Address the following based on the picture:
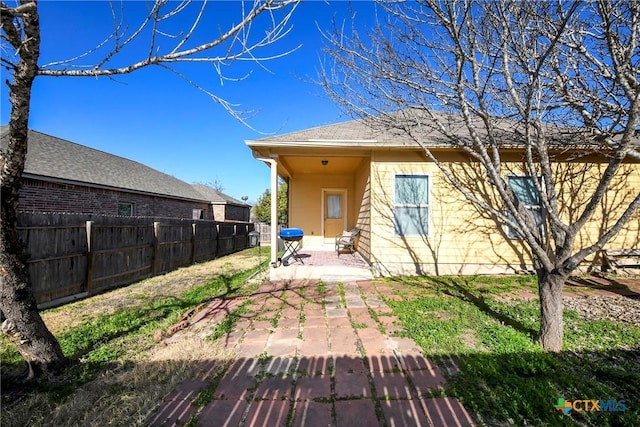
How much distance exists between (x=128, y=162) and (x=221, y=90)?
17.6 m

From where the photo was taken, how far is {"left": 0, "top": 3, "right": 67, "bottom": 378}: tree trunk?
2.28 metres

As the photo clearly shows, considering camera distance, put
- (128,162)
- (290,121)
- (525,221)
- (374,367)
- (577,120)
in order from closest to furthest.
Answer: (374,367) → (290,121) → (525,221) → (577,120) → (128,162)

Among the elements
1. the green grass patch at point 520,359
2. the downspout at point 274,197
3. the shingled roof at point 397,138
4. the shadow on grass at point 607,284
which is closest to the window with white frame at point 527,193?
the shingled roof at point 397,138

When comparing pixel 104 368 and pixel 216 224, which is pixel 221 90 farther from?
pixel 216 224

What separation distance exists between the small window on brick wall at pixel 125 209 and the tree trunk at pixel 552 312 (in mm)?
14589

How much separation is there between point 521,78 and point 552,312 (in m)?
3.09

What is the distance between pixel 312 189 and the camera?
33.1 ft

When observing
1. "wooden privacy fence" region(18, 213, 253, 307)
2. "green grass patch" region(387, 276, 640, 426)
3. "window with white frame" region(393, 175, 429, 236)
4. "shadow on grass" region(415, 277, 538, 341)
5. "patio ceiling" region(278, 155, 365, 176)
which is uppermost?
"patio ceiling" region(278, 155, 365, 176)

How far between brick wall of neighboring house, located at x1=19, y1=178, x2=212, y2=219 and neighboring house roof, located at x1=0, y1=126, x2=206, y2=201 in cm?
30

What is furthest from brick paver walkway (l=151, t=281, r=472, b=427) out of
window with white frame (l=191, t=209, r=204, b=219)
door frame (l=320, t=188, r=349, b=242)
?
window with white frame (l=191, t=209, r=204, b=219)

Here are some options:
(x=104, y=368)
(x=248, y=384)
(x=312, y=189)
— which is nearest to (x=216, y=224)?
(x=312, y=189)

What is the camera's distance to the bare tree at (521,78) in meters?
2.90

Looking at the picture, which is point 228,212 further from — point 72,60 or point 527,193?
point 72,60

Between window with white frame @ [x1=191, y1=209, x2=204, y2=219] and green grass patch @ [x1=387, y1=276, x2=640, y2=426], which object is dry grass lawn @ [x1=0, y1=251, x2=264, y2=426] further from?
window with white frame @ [x1=191, y1=209, x2=204, y2=219]
